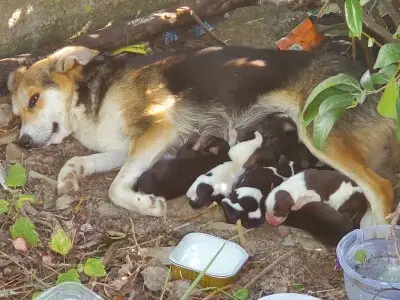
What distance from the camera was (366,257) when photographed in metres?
3.64

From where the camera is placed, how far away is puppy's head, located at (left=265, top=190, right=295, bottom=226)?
157 inches

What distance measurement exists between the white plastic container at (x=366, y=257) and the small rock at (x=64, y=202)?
172 centimetres

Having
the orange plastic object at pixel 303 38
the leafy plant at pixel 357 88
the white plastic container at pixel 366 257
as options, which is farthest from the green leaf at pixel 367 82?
the orange plastic object at pixel 303 38

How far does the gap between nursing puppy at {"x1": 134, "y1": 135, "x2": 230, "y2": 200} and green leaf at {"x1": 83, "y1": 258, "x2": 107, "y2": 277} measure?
0.72 metres

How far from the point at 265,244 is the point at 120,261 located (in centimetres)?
81

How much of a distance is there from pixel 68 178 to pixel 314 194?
5.16 feet

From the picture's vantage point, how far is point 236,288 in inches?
149

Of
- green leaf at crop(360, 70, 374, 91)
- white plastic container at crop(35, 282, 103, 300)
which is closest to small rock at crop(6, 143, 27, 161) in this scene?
white plastic container at crop(35, 282, 103, 300)

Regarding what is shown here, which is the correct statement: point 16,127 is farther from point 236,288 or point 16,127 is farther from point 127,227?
point 236,288

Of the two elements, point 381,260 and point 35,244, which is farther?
point 35,244

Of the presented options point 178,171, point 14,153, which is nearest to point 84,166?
point 14,153

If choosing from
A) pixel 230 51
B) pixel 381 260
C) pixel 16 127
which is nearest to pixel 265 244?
pixel 381 260

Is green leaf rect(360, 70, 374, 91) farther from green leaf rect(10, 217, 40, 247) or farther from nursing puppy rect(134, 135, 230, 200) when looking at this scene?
green leaf rect(10, 217, 40, 247)

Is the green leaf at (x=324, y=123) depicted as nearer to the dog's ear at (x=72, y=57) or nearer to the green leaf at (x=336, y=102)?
the green leaf at (x=336, y=102)
